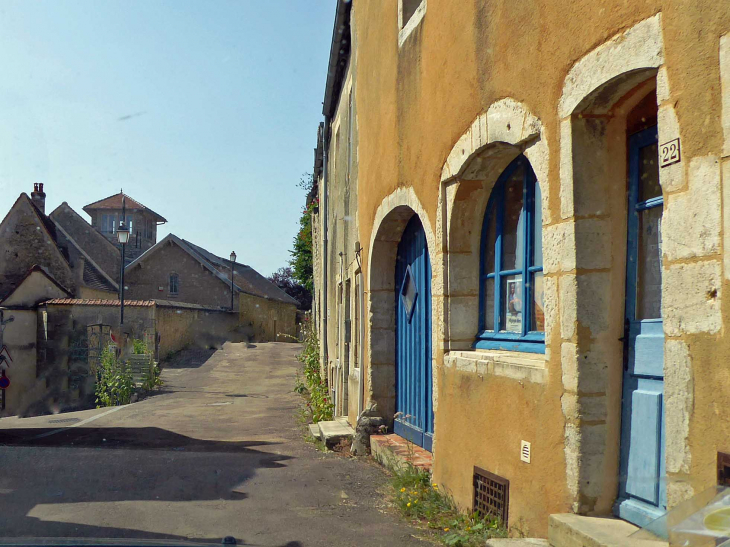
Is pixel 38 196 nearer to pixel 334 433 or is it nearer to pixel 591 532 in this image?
pixel 334 433

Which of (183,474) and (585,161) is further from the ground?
(585,161)

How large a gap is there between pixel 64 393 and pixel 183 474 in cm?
1496

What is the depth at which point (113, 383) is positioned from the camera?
619 inches

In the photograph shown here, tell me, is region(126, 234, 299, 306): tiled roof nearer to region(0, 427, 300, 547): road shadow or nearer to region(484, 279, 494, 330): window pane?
region(0, 427, 300, 547): road shadow

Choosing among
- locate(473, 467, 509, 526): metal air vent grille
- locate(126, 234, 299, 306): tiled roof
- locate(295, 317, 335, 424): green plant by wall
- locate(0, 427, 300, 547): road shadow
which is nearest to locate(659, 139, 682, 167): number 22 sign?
locate(473, 467, 509, 526): metal air vent grille

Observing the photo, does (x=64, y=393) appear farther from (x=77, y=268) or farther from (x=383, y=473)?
(x=383, y=473)

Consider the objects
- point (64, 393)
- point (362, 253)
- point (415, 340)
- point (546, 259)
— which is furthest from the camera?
point (64, 393)

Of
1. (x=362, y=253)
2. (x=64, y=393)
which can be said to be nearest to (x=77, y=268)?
(x=64, y=393)

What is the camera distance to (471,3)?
4.71 m

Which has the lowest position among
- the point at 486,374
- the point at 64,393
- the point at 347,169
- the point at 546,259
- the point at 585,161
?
the point at 64,393

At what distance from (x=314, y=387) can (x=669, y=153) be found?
37.2 ft

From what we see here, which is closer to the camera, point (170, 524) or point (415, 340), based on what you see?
point (170, 524)

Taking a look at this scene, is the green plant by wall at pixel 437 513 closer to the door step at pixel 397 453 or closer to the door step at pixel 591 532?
the door step at pixel 397 453

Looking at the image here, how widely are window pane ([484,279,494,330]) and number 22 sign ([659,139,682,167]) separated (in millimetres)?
2227
